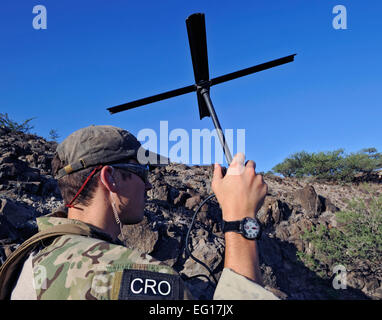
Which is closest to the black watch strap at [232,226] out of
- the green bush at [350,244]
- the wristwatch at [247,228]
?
the wristwatch at [247,228]

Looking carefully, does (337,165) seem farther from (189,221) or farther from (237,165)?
(237,165)

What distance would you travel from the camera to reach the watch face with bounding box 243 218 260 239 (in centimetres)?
172

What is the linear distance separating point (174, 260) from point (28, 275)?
7122 mm

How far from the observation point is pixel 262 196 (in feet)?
6.18

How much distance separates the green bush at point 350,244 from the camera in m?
12.7

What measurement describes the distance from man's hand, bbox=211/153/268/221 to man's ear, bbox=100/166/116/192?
0.86 m

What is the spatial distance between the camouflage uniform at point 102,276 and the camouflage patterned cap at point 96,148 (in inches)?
32.0

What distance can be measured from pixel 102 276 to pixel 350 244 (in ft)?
46.8

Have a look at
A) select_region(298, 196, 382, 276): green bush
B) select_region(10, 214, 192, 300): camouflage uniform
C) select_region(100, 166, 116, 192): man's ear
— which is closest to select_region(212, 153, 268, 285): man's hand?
select_region(10, 214, 192, 300): camouflage uniform

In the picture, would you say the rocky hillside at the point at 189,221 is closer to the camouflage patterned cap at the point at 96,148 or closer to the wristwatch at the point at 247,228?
the camouflage patterned cap at the point at 96,148

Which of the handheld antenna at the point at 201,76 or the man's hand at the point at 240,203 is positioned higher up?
the handheld antenna at the point at 201,76

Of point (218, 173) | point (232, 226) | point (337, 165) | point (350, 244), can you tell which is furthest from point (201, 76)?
point (337, 165)
